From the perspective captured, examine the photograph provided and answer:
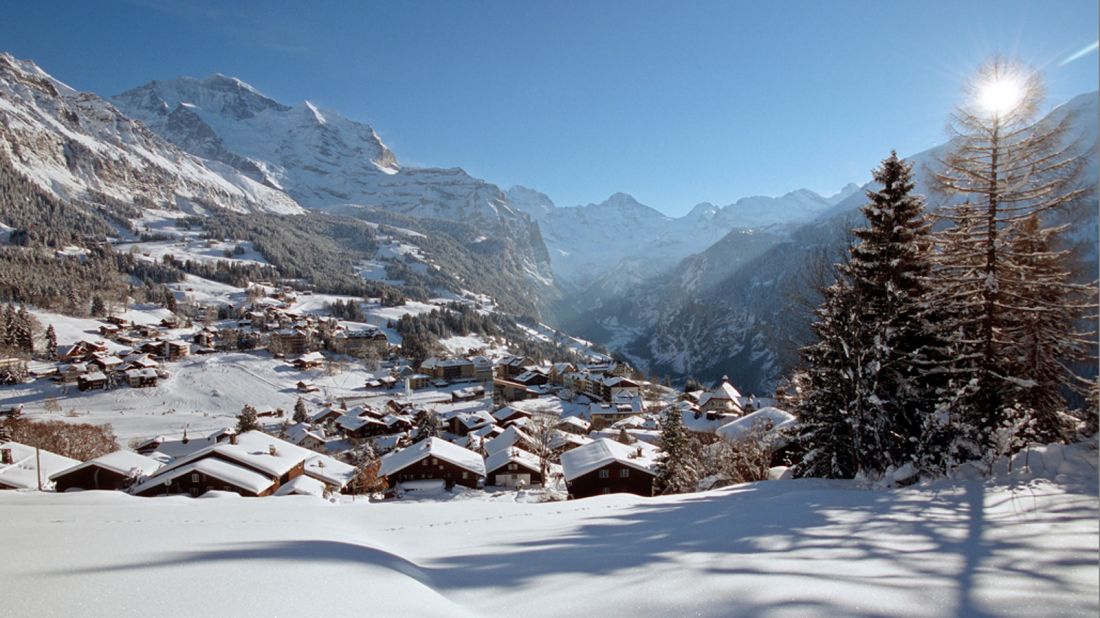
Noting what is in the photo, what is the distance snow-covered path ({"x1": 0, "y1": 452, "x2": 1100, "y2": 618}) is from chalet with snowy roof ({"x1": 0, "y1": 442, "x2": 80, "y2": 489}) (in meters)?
22.1

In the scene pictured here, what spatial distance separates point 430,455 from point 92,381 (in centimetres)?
5581

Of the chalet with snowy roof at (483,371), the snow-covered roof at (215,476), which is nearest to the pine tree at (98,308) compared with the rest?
the chalet with snowy roof at (483,371)

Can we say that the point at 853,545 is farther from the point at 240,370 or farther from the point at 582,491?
the point at 240,370

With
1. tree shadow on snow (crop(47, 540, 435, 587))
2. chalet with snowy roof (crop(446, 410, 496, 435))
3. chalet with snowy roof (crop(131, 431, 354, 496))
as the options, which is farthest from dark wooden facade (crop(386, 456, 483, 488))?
tree shadow on snow (crop(47, 540, 435, 587))

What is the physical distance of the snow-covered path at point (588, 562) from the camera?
2.73 meters

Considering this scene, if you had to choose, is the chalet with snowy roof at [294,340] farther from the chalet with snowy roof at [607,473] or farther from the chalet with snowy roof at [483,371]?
the chalet with snowy roof at [607,473]

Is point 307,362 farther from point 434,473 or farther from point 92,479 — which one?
point 434,473

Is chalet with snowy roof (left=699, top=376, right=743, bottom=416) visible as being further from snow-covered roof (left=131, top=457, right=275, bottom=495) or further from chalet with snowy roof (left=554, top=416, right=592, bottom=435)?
snow-covered roof (left=131, top=457, right=275, bottom=495)

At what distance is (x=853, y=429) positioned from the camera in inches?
458

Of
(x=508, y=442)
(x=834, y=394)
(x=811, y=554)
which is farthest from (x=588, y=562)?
(x=508, y=442)

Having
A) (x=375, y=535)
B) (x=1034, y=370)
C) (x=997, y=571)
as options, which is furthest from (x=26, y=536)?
(x=1034, y=370)

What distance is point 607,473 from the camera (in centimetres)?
2741

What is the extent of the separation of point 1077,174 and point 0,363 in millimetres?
89967

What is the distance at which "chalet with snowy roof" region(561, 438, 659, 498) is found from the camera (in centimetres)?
2703
